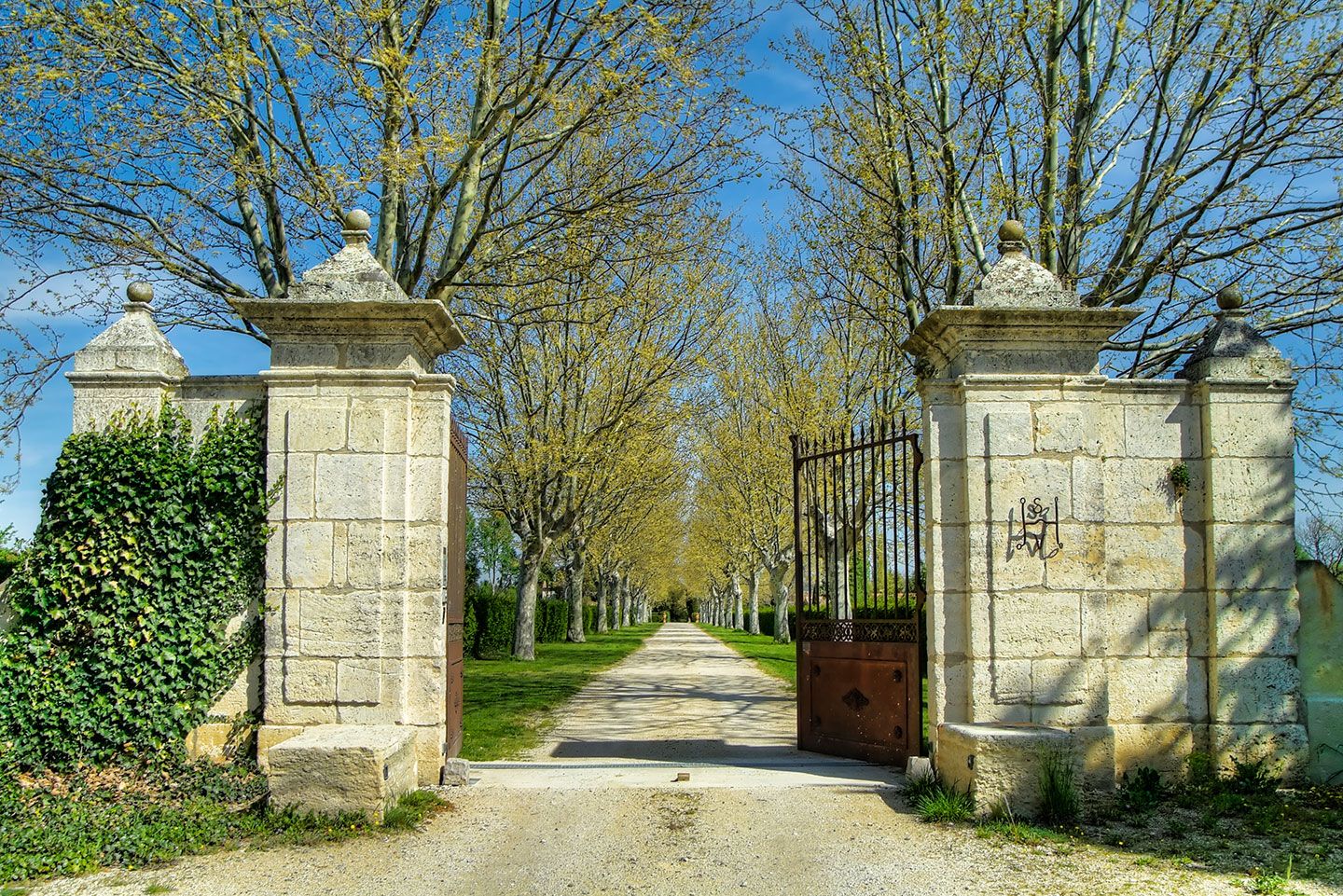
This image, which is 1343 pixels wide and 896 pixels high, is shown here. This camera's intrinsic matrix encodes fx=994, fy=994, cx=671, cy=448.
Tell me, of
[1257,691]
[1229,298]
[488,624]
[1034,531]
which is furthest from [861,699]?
[488,624]

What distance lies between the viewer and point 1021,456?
6.34 m

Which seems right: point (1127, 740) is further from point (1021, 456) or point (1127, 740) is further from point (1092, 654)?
point (1021, 456)

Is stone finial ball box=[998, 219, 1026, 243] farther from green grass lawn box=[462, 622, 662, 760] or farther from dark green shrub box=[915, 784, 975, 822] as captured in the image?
green grass lawn box=[462, 622, 662, 760]

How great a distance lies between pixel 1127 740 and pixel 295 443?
18.6 feet

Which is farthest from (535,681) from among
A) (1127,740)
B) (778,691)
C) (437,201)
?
(1127,740)

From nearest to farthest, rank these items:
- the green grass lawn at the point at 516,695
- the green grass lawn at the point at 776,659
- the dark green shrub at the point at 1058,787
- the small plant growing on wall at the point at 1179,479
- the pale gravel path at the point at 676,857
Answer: the pale gravel path at the point at 676,857 < the dark green shrub at the point at 1058,787 < the small plant growing on wall at the point at 1179,479 < the green grass lawn at the point at 516,695 < the green grass lawn at the point at 776,659

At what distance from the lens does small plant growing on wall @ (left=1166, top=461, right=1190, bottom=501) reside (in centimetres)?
655

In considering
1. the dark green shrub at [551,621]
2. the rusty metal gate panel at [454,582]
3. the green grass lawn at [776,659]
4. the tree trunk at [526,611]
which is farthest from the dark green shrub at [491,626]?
the rusty metal gate panel at [454,582]

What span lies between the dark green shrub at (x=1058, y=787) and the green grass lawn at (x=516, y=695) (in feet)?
15.0

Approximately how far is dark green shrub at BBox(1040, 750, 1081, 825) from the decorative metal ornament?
4.18ft

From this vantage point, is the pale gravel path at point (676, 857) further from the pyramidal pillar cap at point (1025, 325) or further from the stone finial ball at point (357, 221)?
the stone finial ball at point (357, 221)

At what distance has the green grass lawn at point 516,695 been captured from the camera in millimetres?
9383

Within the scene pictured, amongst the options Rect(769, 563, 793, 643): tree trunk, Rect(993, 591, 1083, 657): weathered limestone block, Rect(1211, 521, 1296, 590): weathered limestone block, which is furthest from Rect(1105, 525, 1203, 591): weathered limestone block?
Rect(769, 563, 793, 643): tree trunk

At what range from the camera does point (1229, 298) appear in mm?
6742
